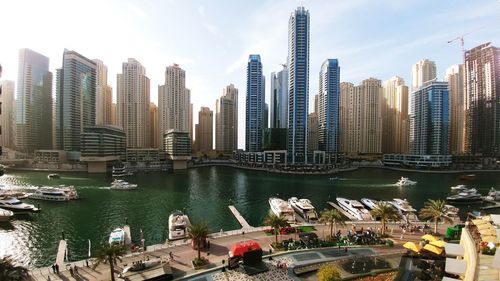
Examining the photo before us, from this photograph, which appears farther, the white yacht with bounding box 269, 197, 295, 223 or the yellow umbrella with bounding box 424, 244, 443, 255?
the white yacht with bounding box 269, 197, 295, 223

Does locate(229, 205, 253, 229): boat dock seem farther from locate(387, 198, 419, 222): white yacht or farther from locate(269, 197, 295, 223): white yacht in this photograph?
locate(387, 198, 419, 222): white yacht

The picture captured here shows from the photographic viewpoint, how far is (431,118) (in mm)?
185625

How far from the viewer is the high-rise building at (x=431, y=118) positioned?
18150 cm

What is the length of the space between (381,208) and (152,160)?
161 meters

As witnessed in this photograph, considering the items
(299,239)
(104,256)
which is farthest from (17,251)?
(299,239)

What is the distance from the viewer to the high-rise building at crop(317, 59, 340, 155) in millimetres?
186875

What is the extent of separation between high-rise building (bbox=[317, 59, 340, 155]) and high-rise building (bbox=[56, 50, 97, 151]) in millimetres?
170320

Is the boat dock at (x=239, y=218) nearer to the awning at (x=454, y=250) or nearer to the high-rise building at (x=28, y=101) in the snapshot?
the awning at (x=454, y=250)

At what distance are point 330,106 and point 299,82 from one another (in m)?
37.5

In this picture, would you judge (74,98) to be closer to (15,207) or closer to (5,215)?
(15,207)

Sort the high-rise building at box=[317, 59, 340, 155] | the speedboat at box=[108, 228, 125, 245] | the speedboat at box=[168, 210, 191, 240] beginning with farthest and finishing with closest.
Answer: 1. the high-rise building at box=[317, 59, 340, 155]
2. the speedboat at box=[168, 210, 191, 240]
3. the speedboat at box=[108, 228, 125, 245]

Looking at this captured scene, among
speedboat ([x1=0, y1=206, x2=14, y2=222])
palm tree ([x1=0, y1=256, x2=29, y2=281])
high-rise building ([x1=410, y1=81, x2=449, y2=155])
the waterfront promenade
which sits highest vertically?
high-rise building ([x1=410, y1=81, x2=449, y2=155])

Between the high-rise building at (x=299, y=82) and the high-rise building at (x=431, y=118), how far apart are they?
3571 inches

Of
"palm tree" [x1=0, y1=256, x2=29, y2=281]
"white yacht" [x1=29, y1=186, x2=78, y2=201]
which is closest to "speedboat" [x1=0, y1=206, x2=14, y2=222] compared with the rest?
"white yacht" [x1=29, y1=186, x2=78, y2=201]
